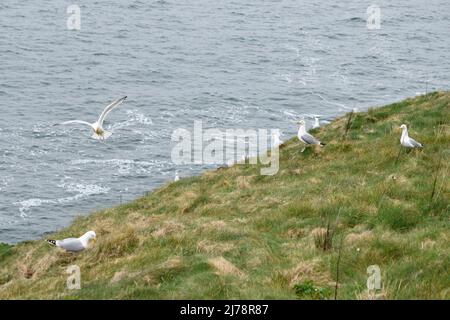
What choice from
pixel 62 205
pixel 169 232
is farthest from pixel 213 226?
pixel 62 205

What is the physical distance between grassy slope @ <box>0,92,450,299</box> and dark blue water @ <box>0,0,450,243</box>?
21.5 meters

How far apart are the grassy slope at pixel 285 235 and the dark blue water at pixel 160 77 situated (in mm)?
21499

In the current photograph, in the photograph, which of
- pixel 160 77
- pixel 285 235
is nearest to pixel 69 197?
pixel 160 77

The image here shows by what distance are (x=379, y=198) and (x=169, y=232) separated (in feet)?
16.5

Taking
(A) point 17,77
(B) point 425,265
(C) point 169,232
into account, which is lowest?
(A) point 17,77

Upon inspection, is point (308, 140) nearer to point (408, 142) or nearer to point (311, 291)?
point (408, 142)

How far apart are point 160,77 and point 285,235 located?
57.5 m

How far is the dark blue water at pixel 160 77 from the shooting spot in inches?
1967

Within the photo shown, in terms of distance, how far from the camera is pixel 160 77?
2832 inches

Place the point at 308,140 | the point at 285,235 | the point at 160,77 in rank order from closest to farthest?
the point at 285,235, the point at 308,140, the point at 160,77

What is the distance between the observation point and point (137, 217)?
21812mm

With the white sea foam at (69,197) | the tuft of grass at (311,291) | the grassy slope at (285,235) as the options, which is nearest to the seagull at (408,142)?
the grassy slope at (285,235)
